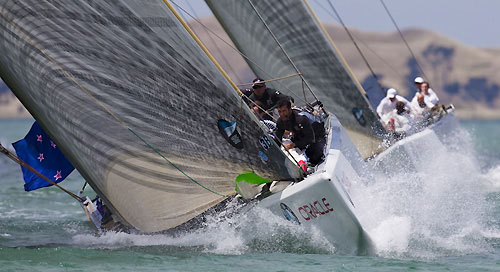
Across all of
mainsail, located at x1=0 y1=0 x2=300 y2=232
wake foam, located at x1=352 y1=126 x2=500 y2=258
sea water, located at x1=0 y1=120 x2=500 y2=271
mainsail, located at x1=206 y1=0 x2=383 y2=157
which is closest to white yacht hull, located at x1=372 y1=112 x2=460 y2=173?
mainsail, located at x1=206 y1=0 x2=383 y2=157

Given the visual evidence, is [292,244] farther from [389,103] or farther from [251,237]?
[389,103]

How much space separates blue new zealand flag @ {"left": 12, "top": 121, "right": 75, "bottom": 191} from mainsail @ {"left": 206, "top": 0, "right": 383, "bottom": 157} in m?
3.77

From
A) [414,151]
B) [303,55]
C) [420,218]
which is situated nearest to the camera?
[420,218]

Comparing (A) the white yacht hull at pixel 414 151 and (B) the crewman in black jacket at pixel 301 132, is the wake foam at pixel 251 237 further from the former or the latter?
(A) the white yacht hull at pixel 414 151

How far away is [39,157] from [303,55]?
466 cm

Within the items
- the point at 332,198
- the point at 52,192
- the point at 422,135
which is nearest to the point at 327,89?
the point at 422,135

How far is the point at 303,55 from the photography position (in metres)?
13.3

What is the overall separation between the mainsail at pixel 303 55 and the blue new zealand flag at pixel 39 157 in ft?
12.4

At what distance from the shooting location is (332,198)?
7.44m

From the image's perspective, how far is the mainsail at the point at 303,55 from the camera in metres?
13.0

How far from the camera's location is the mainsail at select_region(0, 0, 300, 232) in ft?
25.4

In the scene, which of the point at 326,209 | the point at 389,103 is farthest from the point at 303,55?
the point at 326,209

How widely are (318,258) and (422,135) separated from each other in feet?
20.0

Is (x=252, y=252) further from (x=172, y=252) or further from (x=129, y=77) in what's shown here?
(x=129, y=77)
